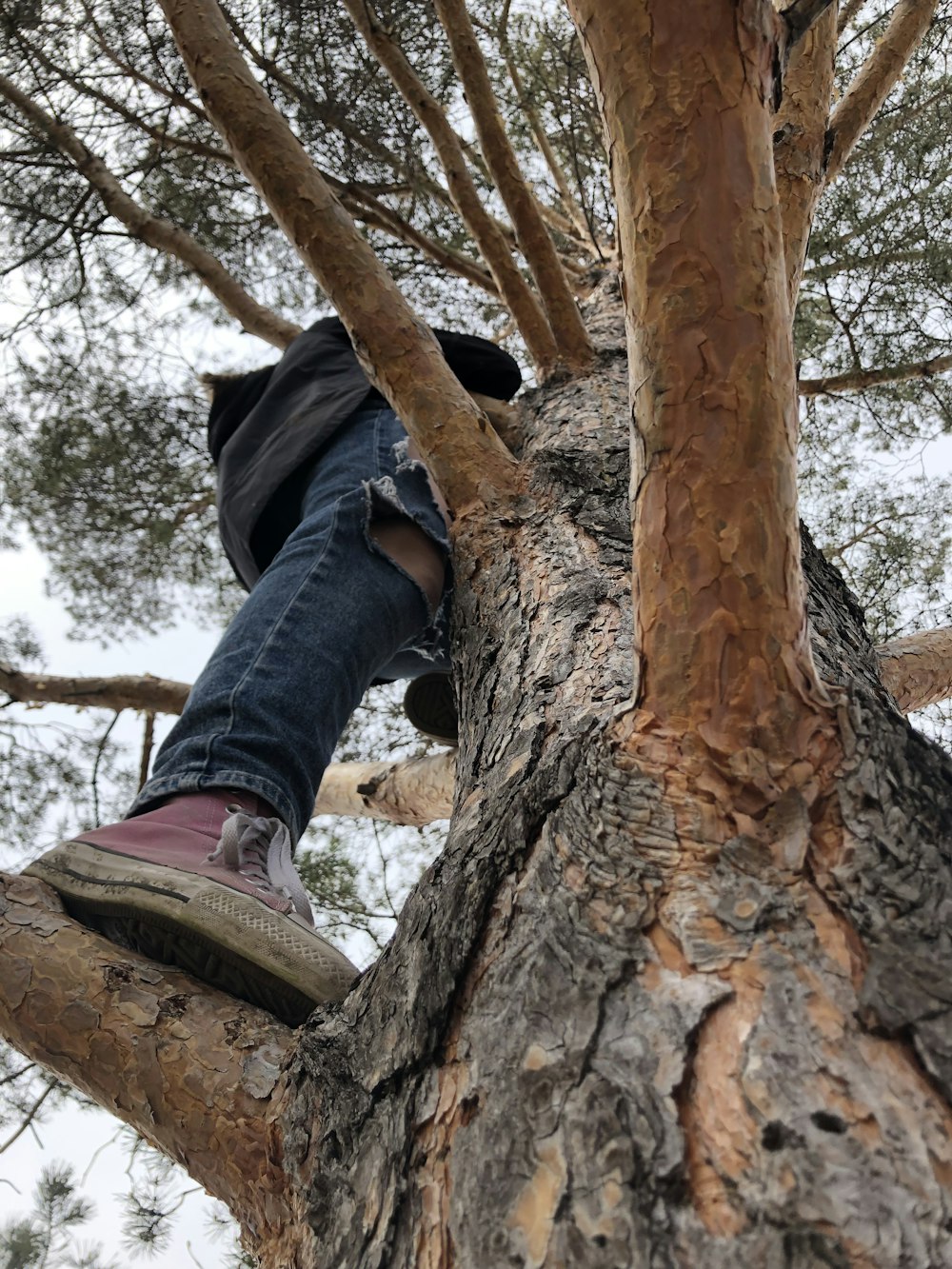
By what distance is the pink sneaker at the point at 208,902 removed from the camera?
0.63m

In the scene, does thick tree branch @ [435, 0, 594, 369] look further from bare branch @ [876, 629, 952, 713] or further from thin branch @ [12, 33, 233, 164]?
thin branch @ [12, 33, 233, 164]

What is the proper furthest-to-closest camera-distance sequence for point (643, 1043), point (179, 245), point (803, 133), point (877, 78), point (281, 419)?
point (179, 245) < point (877, 78) < point (281, 419) < point (803, 133) < point (643, 1043)

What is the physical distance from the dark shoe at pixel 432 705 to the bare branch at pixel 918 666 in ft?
2.38

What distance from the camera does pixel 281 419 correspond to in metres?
1.37

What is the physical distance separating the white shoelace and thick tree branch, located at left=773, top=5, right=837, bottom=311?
85 centimetres

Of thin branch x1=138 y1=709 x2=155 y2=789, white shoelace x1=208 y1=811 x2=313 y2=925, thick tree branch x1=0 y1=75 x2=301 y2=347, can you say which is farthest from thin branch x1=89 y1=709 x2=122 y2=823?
white shoelace x1=208 y1=811 x2=313 y2=925

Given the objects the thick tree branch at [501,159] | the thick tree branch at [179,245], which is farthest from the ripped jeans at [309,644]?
the thick tree branch at [179,245]

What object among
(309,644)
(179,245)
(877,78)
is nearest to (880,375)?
(877,78)

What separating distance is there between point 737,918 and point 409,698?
112 cm

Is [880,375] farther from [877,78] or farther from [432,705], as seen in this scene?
[432,705]

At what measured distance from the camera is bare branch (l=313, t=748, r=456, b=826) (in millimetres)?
1868

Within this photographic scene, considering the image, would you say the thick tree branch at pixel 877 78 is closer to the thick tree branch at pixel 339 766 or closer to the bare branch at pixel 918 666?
the bare branch at pixel 918 666

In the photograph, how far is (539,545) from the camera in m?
0.92

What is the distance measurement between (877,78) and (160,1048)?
170 cm
